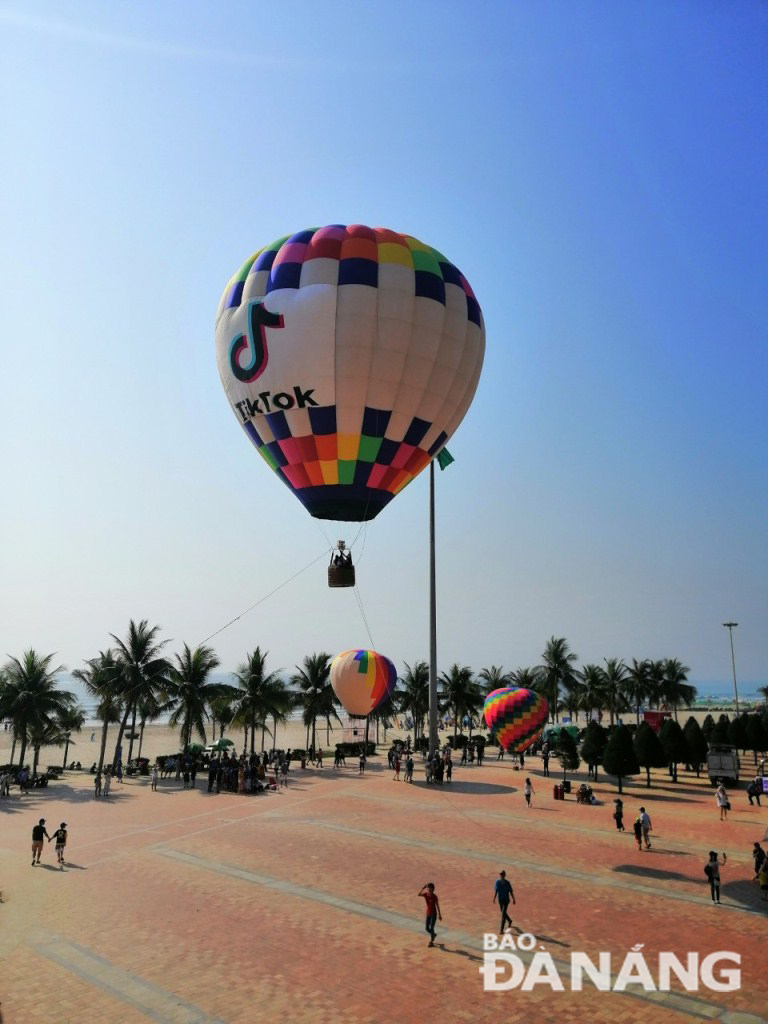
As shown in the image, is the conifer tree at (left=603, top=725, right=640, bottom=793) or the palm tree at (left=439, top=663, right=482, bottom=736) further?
the palm tree at (left=439, top=663, right=482, bottom=736)

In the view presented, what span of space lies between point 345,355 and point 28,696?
→ 3028cm

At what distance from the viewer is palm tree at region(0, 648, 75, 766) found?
3994cm

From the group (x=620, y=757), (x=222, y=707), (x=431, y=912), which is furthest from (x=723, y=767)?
(x=222, y=707)

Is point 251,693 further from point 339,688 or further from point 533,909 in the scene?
point 533,909

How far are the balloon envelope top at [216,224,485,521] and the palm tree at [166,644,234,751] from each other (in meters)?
25.0

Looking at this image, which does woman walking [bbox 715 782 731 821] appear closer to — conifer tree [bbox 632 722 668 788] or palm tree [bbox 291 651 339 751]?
conifer tree [bbox 632 722 668 788]

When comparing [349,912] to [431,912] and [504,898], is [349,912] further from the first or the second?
[504,898]

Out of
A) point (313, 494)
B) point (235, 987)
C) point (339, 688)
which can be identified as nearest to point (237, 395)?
point (313, 494)

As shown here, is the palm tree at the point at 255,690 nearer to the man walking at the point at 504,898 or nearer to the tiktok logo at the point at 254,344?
the tiktok logo at the point at 254,344

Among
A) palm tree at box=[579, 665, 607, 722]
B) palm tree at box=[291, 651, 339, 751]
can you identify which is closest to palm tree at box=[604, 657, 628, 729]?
palm tree at box=[579, 665, 607, 722]

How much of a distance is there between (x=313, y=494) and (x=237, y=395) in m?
4.84

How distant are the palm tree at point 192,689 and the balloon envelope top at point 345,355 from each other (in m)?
25.0

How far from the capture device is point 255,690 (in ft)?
164

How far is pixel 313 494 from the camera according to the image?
88.9 ft
